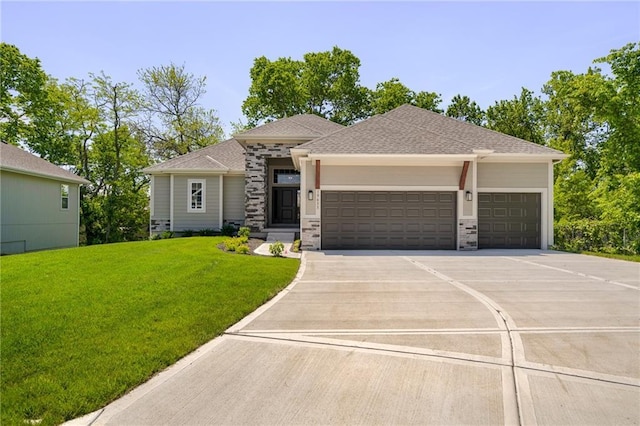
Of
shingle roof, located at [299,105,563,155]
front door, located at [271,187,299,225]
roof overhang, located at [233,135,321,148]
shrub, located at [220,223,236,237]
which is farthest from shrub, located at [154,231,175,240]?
shingle roof, located at [299,105,563,155]

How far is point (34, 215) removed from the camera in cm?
Result: 1750

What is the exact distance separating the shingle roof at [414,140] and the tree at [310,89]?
1630 centimetres

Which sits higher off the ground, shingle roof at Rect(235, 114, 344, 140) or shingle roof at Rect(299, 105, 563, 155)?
shingle roof at Rect(235, 114, 344, 140)

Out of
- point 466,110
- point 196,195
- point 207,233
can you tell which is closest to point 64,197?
point 196,195

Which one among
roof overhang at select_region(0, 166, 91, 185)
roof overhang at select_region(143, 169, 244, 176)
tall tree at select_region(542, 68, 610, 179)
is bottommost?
roof overhang at select_region(0, 166, 91, 185)

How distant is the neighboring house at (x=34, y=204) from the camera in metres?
15.7

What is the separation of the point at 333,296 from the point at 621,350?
402cm

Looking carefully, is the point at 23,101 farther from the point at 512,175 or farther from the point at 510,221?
the point at 510,221

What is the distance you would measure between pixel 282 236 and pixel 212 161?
561 centimetres

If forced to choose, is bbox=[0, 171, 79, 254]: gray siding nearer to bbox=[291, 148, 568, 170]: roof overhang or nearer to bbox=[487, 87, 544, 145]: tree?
bbox=[291, 148, 568, 170]: roof overhang

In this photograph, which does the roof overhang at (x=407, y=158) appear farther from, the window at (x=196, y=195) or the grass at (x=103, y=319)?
the window at (x=196, y=195)

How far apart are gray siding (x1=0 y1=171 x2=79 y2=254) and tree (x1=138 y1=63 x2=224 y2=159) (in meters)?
8.99

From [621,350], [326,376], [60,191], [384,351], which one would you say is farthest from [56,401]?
[60,191]

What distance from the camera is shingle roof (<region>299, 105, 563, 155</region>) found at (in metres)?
13.3
